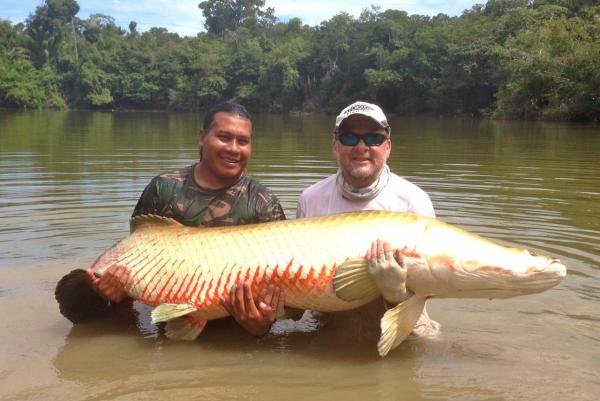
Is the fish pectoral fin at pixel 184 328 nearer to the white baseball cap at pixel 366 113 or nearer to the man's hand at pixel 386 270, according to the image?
the man's hand at pixel 386 270

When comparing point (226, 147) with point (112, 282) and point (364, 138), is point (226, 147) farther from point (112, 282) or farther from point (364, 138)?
point (112, 282)

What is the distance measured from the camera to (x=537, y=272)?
2.95m

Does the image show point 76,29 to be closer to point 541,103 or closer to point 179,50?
point 179,50

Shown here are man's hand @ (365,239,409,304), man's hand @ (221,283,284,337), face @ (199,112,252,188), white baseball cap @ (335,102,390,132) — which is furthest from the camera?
face @ (199,112,252,188)

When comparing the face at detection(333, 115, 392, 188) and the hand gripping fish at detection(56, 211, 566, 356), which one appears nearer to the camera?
the hand gripping fish at detection(56, 211, 566, 356)

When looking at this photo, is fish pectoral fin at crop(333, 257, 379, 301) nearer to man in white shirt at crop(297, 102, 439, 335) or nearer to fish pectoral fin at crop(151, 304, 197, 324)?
man in white shirt at crop(297, 102, 439, 335)

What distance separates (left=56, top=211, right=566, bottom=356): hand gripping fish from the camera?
3.02 metres

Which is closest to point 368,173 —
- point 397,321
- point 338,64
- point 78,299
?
point 397,321

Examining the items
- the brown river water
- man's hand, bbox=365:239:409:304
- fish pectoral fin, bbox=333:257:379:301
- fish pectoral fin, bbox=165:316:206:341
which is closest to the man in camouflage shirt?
the brown river water

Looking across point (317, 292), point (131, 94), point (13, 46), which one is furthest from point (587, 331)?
point (13, 46)

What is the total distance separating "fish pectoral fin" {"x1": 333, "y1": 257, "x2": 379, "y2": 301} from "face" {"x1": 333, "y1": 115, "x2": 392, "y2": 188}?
0.80m

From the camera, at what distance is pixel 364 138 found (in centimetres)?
373

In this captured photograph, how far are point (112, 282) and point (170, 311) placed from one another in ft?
1.55

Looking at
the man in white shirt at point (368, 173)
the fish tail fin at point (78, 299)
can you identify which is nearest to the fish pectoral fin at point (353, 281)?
the man in white shirt at point (368, 173)
